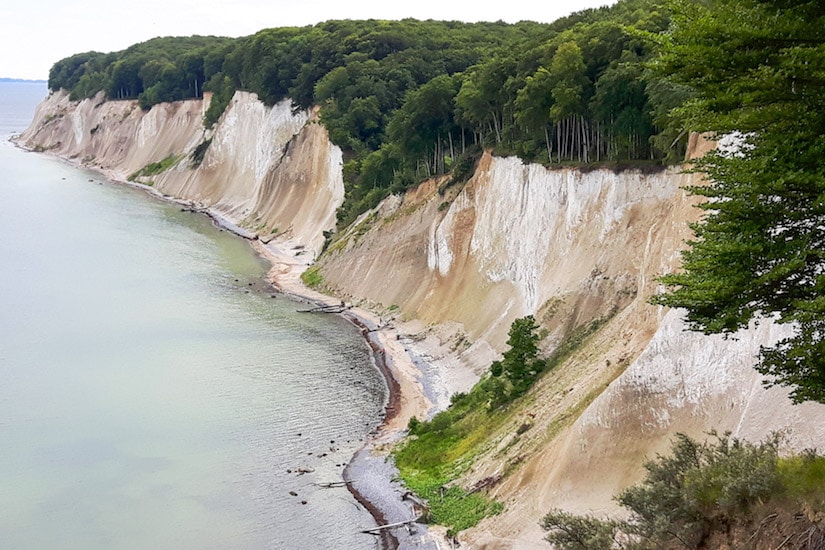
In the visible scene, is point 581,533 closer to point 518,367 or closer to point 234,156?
point 518,367

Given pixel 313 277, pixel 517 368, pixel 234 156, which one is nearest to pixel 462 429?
pixel 517 368

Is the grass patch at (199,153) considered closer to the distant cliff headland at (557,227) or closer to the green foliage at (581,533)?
the distant cliff headland at (557,227)

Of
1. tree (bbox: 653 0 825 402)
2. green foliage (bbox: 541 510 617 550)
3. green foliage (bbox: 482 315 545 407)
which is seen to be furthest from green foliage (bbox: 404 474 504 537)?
tree (bbox: 653 0 825 402)

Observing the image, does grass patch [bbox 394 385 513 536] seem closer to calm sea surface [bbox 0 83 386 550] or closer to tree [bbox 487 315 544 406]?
tree [bbox 487 315 544 406]

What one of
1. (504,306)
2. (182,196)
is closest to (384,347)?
(504,306)

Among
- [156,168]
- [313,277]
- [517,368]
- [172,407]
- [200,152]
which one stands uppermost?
[200,152]

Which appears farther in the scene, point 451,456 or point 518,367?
point 518,367

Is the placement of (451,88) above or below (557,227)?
above
